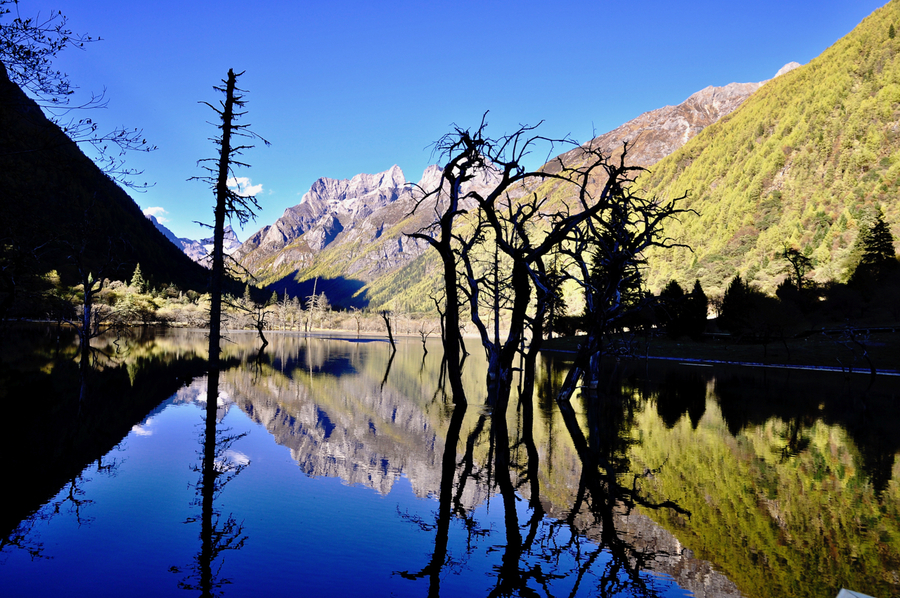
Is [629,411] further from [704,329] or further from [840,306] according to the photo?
[840,306]

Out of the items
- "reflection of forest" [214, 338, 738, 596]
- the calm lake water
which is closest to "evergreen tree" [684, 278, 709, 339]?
the calm lake water

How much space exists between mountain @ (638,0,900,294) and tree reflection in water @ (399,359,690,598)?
8415 cm

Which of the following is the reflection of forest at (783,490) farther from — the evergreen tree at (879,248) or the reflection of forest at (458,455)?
the evergreen tree at (879,248)

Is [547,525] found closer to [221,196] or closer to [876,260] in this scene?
[221,196]

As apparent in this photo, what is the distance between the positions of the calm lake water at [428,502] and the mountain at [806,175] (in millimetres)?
82279

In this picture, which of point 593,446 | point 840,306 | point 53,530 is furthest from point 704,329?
point 53,530

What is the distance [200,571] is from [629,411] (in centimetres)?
1723

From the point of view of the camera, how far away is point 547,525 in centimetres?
732

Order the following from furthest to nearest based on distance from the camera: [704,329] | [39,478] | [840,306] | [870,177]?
[870,177], [704,329], [840,306], [39,478]

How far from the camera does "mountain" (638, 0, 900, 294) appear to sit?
339ft

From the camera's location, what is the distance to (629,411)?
19.5 meters

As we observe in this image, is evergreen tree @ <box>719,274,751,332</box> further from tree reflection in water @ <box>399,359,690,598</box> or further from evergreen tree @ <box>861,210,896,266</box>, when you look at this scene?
tree reflection in water @ <box>399,359,690,598</box>

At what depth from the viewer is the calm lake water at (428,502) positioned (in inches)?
217

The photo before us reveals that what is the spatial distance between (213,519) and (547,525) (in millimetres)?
4657
